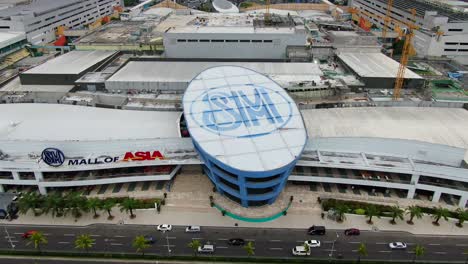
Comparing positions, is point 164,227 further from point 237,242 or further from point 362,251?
point 362,251

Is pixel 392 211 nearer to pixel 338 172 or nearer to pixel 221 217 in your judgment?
pixel 338 172

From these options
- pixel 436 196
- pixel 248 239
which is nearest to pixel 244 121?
pixel 248 239

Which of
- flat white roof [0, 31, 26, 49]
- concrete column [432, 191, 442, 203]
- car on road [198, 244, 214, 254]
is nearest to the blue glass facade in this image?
car on road [198, 244, 214, 254]

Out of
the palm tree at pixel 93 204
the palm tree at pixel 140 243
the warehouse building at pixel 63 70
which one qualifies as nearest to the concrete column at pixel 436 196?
the palm tree at pixel 140 243

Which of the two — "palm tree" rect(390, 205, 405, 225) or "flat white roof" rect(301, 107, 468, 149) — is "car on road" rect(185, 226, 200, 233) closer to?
"flat white roof" rect(301, 107, 468, 149)

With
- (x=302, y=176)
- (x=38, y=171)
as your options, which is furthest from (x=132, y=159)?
(x=302, y=176)

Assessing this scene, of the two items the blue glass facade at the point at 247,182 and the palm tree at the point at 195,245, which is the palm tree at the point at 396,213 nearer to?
the blue glass facade at the point at 247,182
